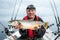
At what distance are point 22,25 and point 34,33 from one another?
27.6 inches

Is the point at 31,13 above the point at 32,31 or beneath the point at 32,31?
above

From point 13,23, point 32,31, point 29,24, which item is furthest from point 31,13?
point 32,31

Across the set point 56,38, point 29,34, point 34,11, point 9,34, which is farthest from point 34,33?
point 9,34

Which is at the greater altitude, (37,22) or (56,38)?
(37,22)

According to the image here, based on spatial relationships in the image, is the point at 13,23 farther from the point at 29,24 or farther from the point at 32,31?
the point at 32,31

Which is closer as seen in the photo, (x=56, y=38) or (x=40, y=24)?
(x=40, y=24)

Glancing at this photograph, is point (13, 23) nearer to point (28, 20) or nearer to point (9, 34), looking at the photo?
point (28, 20)

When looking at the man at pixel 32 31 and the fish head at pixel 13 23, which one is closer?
the fish head at pixel 13 23

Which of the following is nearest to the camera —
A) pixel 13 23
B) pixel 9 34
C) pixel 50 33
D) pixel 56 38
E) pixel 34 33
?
pixel 13 23

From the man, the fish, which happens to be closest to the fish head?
the fish

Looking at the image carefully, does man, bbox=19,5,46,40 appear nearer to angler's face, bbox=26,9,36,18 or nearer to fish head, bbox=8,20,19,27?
angler's face, bbox=26,9,36,18

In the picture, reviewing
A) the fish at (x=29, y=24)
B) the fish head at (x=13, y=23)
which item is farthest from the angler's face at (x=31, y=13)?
the fish head at (x=13, y=23)

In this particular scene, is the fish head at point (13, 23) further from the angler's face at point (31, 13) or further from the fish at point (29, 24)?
the angler's face at point (31, 13)

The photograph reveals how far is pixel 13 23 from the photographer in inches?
367
